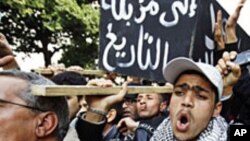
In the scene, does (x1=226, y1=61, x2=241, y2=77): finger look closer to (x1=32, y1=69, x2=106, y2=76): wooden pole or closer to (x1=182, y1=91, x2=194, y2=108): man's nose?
(x1=182, y1=91, x2=194, y2=108): man's nose

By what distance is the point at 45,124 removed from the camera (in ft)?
6.15

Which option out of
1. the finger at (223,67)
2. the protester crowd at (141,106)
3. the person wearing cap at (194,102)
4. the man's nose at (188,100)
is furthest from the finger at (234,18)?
the man's nose at (188,100)

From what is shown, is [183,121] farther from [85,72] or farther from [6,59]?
[85,72]

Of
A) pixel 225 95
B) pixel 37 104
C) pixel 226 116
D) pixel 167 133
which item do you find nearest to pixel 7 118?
pixel 37 104

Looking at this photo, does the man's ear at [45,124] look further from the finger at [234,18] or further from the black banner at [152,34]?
the finger at [234,18]

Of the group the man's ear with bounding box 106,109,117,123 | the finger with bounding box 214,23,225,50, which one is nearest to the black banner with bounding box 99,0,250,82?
the finger with bounding box 214,23,225,50

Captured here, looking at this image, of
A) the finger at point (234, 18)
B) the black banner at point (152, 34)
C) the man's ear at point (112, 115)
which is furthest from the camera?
the man's ear at point (112, 115)

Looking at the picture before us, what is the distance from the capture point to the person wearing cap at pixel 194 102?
2.32 m

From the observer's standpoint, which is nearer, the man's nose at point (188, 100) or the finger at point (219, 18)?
the man's nose at point (188, 100)

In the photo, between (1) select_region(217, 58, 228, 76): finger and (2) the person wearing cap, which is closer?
(2) the person wearing cap

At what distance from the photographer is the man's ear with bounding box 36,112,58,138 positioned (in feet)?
6.10

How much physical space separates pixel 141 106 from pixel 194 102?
122 cm

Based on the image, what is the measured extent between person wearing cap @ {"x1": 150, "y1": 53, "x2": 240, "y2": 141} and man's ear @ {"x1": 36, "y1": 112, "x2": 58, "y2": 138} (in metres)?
0.60

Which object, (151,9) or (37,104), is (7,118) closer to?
(37,104)
